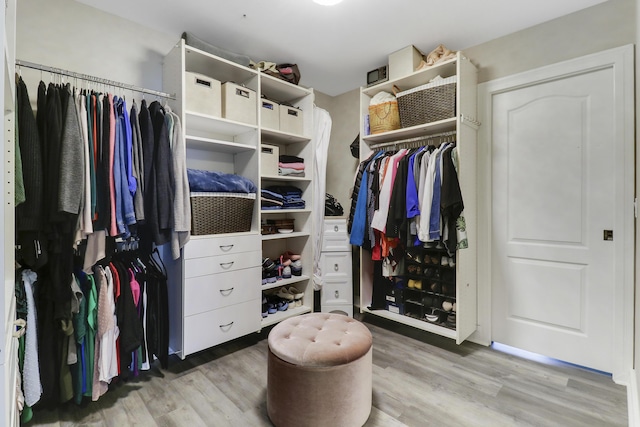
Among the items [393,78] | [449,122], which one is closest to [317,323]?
[449,122]

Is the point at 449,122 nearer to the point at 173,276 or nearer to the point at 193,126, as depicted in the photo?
the point at 193,126

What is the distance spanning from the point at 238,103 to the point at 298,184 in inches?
36.1

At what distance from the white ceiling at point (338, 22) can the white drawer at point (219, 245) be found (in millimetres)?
1492

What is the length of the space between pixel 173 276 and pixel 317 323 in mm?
1048

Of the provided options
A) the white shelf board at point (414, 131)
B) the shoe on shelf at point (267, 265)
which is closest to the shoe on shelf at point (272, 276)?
the shoe on shelf at point (267, 265)

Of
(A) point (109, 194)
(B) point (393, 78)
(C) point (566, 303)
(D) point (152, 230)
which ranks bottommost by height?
(C) point (566, 303)

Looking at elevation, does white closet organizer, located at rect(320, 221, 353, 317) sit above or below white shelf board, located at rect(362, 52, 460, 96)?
below

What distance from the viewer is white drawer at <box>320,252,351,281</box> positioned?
2916 millimetres

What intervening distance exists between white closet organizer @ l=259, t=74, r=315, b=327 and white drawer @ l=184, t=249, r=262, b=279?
1.07 feet

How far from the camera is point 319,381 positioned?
144 cm

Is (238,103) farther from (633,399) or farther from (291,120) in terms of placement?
(633,399)

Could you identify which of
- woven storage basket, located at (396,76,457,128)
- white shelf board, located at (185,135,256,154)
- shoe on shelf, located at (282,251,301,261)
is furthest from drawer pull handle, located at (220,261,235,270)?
woven storage basket, located at (396,76,457,128)

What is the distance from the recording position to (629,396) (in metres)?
1.79

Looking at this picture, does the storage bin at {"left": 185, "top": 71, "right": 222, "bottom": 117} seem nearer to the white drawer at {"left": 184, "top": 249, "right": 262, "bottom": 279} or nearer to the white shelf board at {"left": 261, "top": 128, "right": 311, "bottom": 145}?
the white shelf board at {"left": 261, "top": 128, "right": 311, "bottom": 145}
